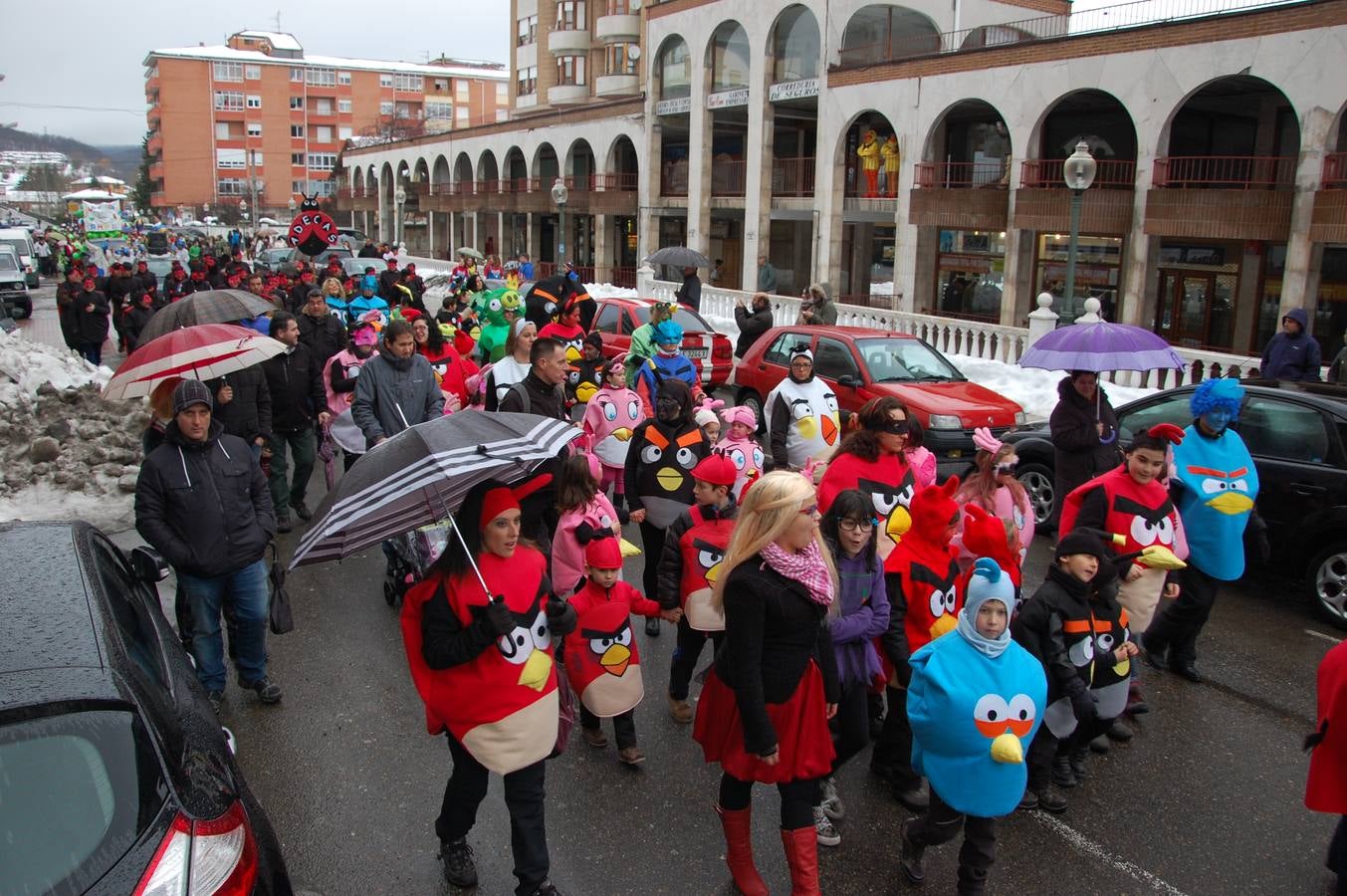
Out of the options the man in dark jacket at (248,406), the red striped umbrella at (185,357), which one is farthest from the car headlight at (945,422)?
the red striped umbrella at (185,357)

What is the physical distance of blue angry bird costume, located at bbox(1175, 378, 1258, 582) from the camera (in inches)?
246

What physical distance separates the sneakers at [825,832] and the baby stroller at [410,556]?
2.58 metres

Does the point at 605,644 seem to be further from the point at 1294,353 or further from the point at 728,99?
the point at 728,99

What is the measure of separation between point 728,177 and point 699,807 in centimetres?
3115

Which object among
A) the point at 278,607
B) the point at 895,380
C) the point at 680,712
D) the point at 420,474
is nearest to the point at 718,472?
the point at 680,712

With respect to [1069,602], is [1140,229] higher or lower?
higher

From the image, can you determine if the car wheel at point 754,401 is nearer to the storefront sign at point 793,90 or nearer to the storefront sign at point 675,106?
the storefront sign at point 793,90

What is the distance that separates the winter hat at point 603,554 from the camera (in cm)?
511

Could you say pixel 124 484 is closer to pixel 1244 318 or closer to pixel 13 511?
pixel 13 511

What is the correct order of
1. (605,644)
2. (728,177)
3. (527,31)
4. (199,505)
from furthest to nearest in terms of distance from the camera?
(527,31)
(728,177)
(199,505)
(605,644)

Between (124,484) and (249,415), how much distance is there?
327cm

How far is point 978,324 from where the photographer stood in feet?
Result: 61.7

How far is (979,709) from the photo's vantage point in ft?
12.7

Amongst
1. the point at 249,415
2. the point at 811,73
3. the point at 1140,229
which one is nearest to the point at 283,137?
the point at 811,73
